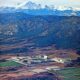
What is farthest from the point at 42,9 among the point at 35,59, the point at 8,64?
the point at 8,64

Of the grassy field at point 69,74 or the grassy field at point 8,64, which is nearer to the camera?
the grassy field at point 8,64

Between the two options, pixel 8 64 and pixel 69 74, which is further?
pixel 69 74

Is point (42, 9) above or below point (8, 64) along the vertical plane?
above

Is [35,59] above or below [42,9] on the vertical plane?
below

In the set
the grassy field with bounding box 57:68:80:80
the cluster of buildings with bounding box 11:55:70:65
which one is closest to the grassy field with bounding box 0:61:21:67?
the cluster of buildings with bounding box 11:55:70:65

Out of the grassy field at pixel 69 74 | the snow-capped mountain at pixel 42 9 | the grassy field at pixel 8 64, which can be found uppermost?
the snow-capped mountain at pixel 42 9

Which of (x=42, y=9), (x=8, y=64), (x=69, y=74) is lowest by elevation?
(x=69, y=74)

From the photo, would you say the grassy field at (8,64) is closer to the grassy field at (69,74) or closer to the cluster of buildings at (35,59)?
the cluster of buildings at (35,59)

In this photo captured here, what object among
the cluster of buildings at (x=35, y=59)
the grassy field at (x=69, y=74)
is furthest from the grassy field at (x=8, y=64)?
the grassy field at (x=69, y=74)

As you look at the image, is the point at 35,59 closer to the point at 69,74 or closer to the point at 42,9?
the point at 69,74

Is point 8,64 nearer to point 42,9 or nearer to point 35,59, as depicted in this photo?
point 35,59

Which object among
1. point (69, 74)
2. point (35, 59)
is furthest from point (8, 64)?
point (69, 74)
